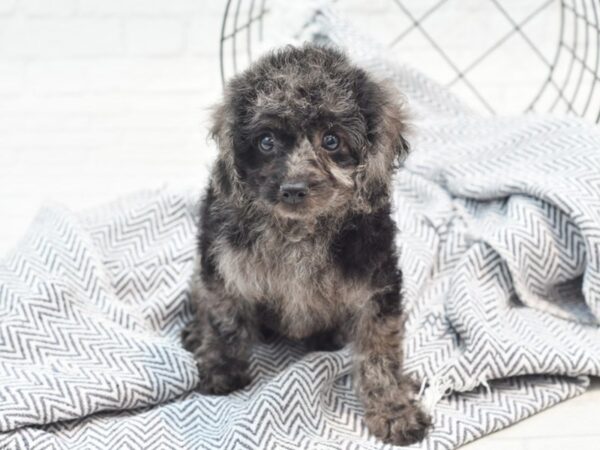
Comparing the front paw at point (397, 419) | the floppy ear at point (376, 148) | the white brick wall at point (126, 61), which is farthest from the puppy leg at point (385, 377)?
the white brick wall at point (126, 61)

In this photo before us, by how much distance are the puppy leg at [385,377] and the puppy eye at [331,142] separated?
0.42 metres

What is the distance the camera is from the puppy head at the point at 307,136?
2.12 m

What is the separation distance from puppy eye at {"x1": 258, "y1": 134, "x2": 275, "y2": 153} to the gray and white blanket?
0.63 metres

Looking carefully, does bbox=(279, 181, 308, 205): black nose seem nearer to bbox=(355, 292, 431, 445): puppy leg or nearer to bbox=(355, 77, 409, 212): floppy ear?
bbox=(355, 77, 409, 212): floppy ear

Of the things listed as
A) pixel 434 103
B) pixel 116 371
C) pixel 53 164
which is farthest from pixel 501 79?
pixel 116 371

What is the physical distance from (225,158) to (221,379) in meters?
0.63

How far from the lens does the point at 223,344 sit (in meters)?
2.52

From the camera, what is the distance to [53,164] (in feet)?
12.9

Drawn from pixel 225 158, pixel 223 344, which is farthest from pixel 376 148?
pixel 223 344

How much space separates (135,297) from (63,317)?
318 mm

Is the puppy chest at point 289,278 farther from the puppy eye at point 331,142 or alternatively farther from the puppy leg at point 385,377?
the puppy eye at point 331,142

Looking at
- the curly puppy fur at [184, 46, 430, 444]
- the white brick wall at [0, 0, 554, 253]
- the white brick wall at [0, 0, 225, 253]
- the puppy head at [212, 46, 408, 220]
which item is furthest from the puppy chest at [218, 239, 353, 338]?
Answer: the white brick wall at [0, 0, 554, 253]

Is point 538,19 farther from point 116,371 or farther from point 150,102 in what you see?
point 116,371

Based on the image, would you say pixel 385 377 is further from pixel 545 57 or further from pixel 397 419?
pixel 545 57
